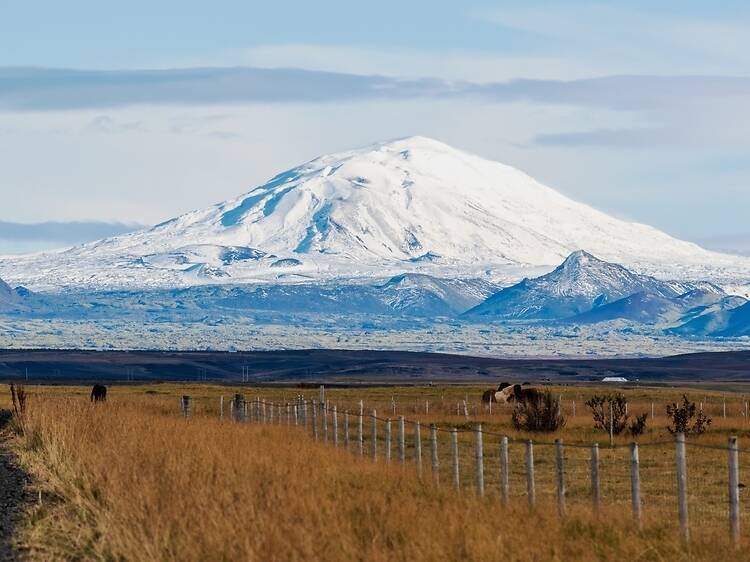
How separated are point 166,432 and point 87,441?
1342mm

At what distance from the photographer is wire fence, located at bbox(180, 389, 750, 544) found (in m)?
19.5

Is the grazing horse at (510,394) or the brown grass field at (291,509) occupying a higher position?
the brown grass field at (291,509)

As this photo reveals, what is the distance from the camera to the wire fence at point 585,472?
1953 centimetres

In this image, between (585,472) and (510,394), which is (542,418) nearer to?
(585,472)

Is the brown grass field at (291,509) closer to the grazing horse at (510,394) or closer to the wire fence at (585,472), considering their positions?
the wire fence at (585,472)

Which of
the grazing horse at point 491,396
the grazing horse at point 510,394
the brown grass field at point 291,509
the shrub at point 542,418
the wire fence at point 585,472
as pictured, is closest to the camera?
the brown grass field at point 291,509

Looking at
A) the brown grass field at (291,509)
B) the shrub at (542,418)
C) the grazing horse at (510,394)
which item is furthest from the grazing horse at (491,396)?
the brown grass field at (291,509)

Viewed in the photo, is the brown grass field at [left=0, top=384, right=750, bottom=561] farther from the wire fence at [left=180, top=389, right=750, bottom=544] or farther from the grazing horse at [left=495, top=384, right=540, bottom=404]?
the grazing horse at [left=495, top=384, right=540, bottom=404]

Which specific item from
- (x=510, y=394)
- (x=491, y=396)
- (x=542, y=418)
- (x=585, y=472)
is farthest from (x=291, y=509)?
(x=491, y=396)

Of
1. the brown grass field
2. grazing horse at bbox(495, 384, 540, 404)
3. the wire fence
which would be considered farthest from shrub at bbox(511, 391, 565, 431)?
the brown grass field

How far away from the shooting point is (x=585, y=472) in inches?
1331

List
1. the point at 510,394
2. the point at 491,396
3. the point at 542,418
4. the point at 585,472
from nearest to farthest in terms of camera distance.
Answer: the point at 585,472, the point at 542,418, the point at 510,394, the point at 491,396

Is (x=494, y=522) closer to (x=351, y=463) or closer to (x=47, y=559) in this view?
(x=47, y=559)

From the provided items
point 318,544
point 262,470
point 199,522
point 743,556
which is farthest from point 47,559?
point 743,556
